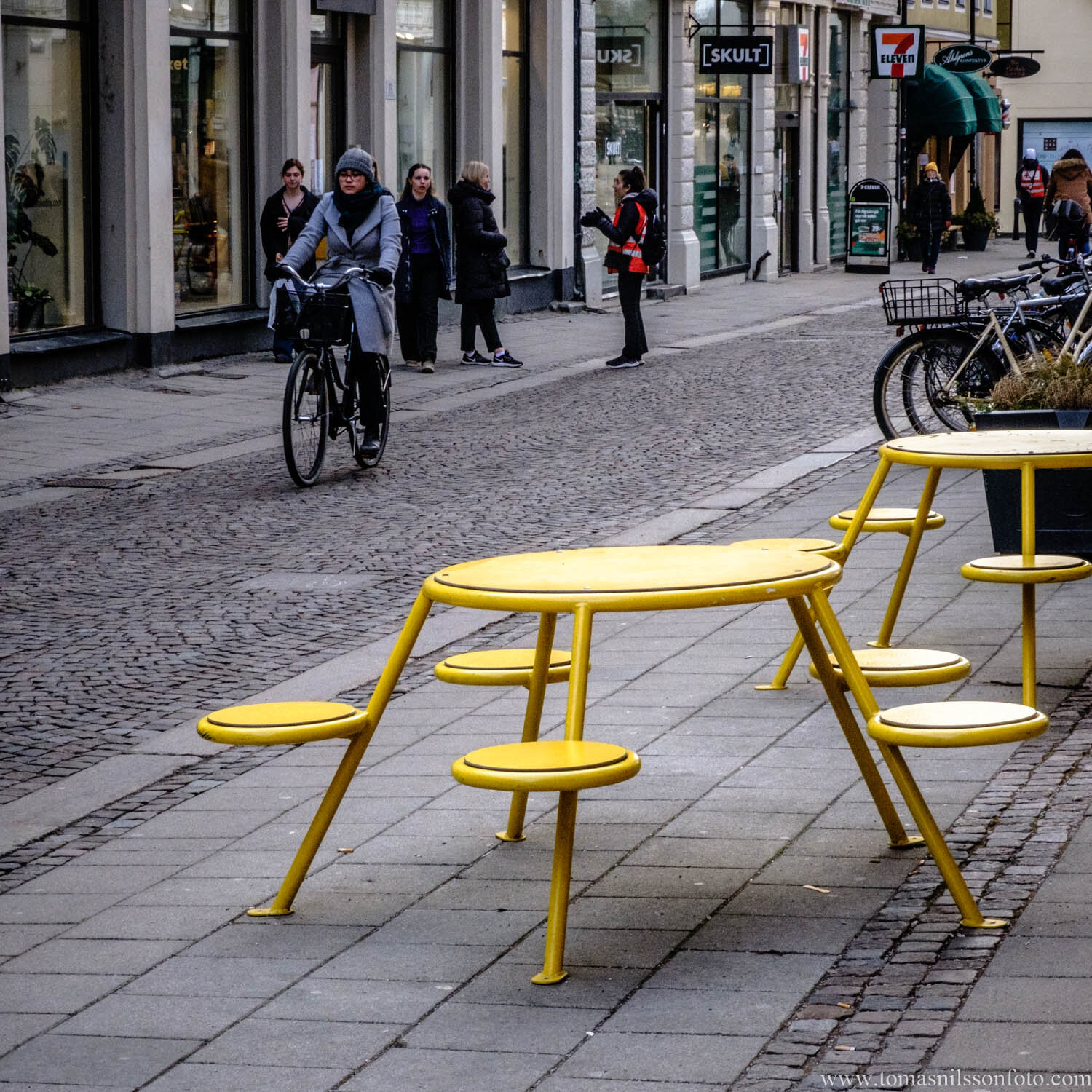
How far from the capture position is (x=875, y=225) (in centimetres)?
3088

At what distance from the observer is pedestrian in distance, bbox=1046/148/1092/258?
24.0 m

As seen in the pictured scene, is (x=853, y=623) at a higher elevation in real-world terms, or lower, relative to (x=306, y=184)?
lower

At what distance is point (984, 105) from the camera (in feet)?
129

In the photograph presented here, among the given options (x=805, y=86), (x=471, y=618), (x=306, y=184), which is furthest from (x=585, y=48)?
(x=471, y=618)

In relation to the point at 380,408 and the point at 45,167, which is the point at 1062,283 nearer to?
the point at 380,408

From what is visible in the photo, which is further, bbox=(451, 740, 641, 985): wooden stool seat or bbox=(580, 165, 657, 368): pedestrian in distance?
bbox=(580, 165, 657, 368): pedestrian in distance

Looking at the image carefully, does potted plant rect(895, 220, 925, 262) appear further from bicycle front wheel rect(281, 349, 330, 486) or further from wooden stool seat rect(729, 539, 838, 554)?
wooden stool seat rect(729, 539, 838, 554)

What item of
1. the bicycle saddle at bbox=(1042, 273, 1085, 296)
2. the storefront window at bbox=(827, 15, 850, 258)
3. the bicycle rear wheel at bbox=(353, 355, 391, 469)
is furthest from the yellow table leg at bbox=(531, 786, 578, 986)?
the storefront window at bbox=(827, 15, 850, 258)

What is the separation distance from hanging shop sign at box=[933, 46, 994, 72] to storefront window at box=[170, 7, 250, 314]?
69.2 ft

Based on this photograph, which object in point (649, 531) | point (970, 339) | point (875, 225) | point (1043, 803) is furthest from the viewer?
point (875, 225)

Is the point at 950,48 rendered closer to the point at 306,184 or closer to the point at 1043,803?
the point at 306,184

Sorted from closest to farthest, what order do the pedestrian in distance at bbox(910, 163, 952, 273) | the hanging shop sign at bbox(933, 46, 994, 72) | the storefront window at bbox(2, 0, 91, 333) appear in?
the storefront window at bbox(2, 0, 91, 333)
the pedestrian in distance at bbox(910, 163, 952, 273)
the hanging shop sign at bbox(933, 46, 994, 72)

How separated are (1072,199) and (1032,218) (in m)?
11.4

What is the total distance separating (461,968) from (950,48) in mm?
35025
